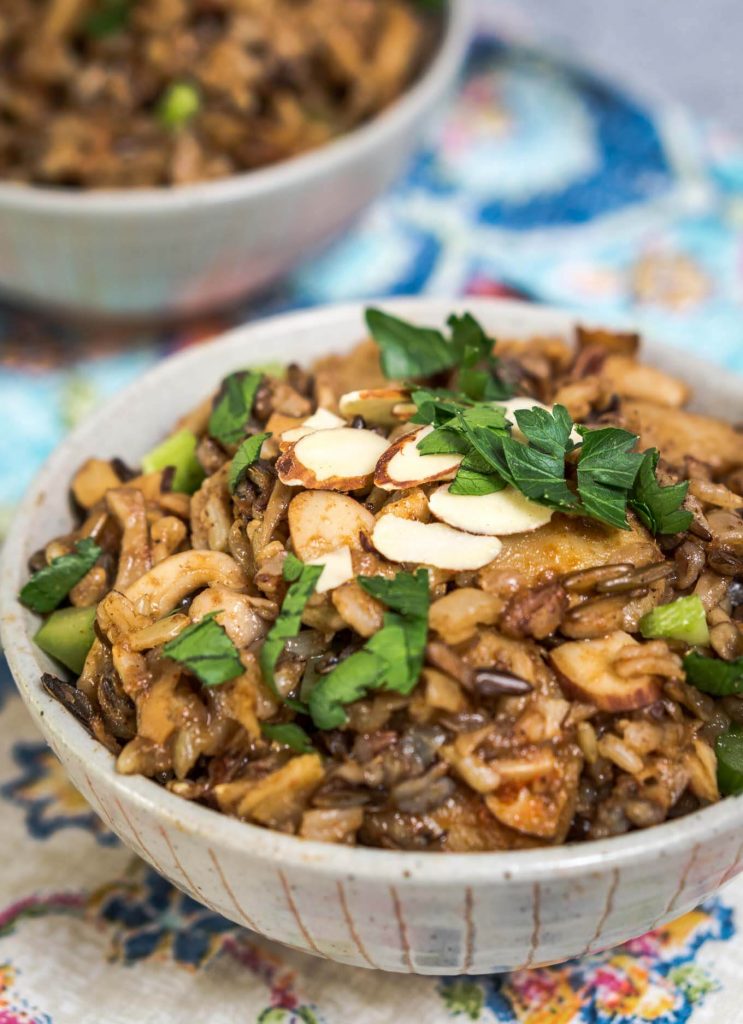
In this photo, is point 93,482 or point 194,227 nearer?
point 93,482

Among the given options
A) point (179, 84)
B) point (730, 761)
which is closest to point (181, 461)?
point (730, 761)

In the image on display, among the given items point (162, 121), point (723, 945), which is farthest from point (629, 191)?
point (723, 945)

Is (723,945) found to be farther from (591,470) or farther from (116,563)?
(116,563)

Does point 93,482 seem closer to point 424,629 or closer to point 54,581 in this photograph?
point 54,581

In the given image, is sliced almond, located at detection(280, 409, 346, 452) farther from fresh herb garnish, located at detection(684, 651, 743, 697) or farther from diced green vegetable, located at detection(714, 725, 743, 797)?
diced green vegetable, located at detection(714, 725, 743, 797)

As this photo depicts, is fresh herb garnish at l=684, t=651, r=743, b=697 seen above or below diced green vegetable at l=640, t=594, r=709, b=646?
below

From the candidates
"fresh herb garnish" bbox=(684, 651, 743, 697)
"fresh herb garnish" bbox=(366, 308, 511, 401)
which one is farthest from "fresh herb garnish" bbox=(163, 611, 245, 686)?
"fresh herb garnish" bbox=(366, 308, 511, 401)
